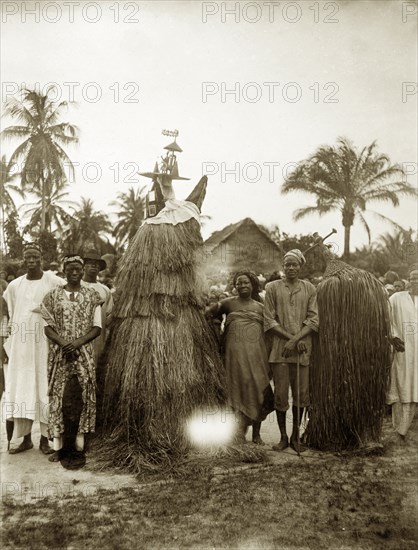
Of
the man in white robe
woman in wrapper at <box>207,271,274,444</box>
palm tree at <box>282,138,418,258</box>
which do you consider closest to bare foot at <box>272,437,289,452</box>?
woman in wrapper at <box>207,271,274,444</box>

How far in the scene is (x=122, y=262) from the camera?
17.6ft

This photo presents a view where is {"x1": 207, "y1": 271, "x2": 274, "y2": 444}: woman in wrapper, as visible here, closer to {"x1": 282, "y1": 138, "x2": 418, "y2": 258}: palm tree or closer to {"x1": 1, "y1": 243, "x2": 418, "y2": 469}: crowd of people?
{"x1": 1, "y1": 243, "x2": 418, "y2": 469}: crowd of people

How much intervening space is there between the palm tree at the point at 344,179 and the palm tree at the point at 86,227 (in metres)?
8.89

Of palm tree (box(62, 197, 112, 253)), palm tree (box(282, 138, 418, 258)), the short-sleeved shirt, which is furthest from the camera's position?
palm tree (box(62, 197, 112, 253))

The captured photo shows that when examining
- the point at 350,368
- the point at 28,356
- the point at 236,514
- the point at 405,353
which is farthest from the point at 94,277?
the point at 405,353

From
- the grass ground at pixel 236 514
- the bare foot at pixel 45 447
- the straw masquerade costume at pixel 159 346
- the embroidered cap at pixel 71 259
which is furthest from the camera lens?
the bare foot at pixel 45 447

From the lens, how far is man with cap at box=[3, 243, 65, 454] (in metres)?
5.22

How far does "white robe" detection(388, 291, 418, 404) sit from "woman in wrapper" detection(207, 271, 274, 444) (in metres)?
1.42

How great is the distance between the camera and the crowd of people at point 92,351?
484 centimetres

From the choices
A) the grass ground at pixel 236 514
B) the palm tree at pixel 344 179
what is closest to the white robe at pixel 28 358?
the grass ground at pixel 236 514

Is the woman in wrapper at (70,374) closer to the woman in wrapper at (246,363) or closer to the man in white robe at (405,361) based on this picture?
the woman in wrapper at (246,363)

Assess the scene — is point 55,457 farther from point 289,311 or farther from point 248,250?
point 248,250

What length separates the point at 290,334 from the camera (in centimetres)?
542

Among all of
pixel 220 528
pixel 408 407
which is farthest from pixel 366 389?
pixel 220 528
